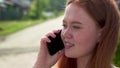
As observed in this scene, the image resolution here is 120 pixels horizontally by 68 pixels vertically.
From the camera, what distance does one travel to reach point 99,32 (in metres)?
2.28

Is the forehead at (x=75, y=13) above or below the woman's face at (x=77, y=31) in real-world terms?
above

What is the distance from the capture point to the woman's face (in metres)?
2.21

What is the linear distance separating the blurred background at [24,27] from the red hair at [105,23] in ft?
13.7

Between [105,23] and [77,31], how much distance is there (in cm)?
17

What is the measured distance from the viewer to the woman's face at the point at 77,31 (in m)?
2.21

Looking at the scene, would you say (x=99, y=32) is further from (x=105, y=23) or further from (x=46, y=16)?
(x=46, y=16)

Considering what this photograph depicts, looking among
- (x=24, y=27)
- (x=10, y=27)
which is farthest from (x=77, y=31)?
(x=10, y=27)

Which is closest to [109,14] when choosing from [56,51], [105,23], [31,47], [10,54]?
[105,23]

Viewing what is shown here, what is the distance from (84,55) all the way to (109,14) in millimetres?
292

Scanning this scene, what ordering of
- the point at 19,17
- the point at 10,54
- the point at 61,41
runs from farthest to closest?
1. the point at 19,17
2. the point at 10,54
3. the point at 61,41

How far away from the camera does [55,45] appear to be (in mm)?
2471

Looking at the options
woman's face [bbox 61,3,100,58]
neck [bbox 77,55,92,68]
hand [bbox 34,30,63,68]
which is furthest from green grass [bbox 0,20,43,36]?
woman's face [bbox 61,3,100,58]

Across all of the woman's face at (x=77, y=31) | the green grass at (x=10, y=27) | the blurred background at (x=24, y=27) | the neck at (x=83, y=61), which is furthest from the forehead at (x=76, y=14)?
the green grass at (x=10, y=27)

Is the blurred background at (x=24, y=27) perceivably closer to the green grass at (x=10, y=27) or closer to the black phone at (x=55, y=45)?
the green grass at (x=10, y=27)
